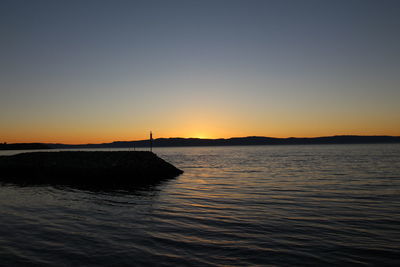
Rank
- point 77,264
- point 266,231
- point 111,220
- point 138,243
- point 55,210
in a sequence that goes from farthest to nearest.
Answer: point 55,210 → point 111,220 → point 266,231 → point 138,243 → point 77,264

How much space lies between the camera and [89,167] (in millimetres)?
30750

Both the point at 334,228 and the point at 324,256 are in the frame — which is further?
the point at 334,228

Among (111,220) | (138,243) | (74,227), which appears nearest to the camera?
→ (138,243)

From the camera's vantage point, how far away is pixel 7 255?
752 cm

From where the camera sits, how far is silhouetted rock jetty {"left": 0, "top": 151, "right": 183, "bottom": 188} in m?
29.0

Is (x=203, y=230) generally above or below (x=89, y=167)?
below

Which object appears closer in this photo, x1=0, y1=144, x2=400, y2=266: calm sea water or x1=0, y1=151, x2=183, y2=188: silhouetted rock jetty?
x1=0, y1=144, x2=400, y2=266: calm sea water

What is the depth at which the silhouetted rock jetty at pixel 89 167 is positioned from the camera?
2898 cm

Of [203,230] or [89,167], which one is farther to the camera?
[89,167]

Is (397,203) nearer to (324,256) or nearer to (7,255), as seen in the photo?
(324,256)

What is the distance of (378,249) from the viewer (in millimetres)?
7770

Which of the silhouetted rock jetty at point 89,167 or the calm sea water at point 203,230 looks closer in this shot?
the calm sea water at point 203,230

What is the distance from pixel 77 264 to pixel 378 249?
881cm

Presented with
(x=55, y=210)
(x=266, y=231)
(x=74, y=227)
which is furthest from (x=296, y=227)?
(x=55, y=210)
